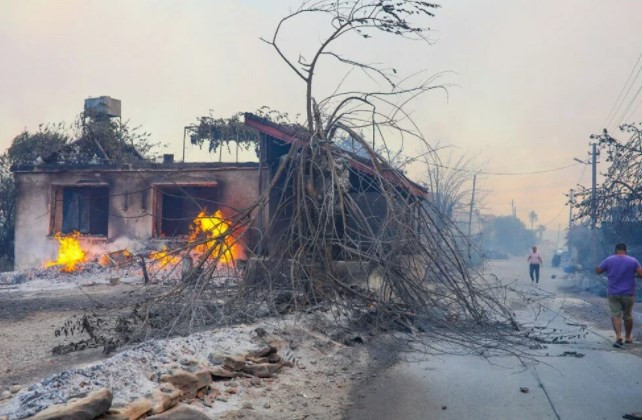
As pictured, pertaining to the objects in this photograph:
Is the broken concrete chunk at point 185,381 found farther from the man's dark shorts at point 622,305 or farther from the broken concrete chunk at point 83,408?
the man's dark shorts at point 622,305

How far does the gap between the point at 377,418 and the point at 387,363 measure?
2.29m

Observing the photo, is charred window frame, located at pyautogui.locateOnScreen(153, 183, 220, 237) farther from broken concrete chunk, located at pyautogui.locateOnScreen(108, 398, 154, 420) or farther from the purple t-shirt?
broken concrete chunk, located at pyautogui.locateOnScreen(108, 398, 154, 420)

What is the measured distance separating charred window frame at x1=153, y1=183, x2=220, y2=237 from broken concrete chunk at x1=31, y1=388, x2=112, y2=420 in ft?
46.0

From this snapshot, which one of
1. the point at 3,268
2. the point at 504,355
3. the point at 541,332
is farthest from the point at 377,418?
the point at 3,268

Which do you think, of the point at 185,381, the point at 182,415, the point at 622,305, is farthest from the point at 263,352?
the point at 622,305

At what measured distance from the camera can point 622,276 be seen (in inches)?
354

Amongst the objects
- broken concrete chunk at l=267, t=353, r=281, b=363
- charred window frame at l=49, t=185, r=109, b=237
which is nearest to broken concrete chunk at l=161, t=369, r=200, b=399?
broken concrete chunk at l=267, t=353, r=281, b=363

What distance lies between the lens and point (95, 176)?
1972 centimetres

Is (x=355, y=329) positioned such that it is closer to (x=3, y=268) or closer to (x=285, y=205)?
(x=285, y=205)

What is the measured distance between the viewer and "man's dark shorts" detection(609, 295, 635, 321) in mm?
8805

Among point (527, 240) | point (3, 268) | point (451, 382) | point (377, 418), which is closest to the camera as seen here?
point (377, 418)

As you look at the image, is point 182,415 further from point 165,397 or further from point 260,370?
point 260,370

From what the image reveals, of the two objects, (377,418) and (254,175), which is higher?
(254,175)

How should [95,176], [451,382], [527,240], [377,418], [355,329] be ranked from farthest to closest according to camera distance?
[527,240]
[95,176]
[355,329]
[451,382]
[377,418]
